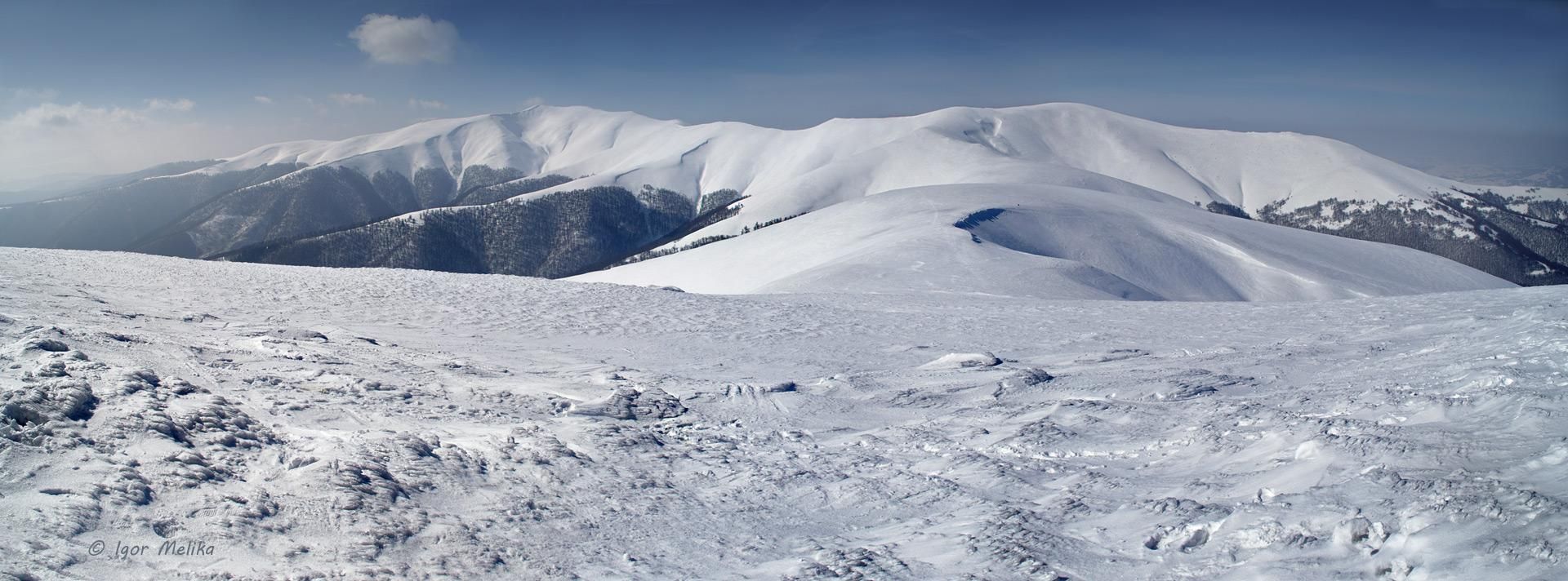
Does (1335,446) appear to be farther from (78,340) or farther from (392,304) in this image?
(392,304)

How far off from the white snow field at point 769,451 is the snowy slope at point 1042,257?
18718mm

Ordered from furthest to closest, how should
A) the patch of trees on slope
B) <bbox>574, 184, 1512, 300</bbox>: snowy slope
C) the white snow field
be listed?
1. the patch of trees on slope
2. <bbox>574, 184, 1512, 300</bbox>: snowy slope
3. the white snow field

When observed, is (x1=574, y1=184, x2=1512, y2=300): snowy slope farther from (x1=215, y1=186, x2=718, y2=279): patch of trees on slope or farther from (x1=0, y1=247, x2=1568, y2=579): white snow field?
(x1=215, y1=186, x2=718, y2=279): patch of trees on slope

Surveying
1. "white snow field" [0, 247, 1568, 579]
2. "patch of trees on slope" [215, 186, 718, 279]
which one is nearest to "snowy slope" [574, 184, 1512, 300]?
"white snow field" [0, 247, 1568, 579]

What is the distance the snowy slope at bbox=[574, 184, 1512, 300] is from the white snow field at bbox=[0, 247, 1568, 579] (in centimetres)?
1872

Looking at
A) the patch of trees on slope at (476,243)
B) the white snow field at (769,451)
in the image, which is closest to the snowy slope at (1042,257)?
the white snow field at (769,451)

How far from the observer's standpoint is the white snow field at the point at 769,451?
18.9ft

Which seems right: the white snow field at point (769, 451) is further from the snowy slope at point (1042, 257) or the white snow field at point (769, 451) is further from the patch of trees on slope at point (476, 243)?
the patch of trees on slope at point (476, 243)

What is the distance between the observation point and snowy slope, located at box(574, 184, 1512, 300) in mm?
35219

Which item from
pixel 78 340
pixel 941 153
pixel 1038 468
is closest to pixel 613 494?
pixel 1038 468

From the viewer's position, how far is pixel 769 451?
8883 millimetres

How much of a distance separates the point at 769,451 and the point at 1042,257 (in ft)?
115

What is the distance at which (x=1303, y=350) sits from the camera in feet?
42.4

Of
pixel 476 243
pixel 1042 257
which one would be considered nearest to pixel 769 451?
pixel 1042 257
